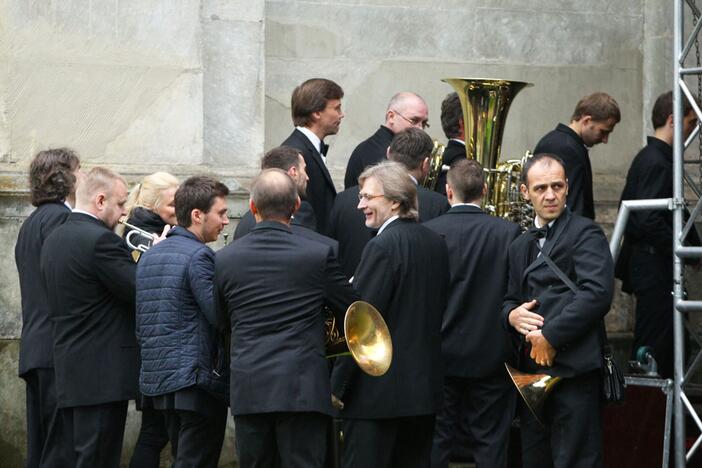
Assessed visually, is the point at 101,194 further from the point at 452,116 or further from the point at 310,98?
the point at 452,116

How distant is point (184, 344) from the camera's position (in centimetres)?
748

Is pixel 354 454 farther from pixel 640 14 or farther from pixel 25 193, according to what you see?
pixel 640 14

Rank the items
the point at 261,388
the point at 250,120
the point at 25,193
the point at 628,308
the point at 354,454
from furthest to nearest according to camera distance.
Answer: the point at 628,308
the point at 250,120
the point at 25,193
the point at 354,454
the point at 261,388

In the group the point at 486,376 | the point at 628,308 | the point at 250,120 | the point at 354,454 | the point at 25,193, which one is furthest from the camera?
the point at 628,308

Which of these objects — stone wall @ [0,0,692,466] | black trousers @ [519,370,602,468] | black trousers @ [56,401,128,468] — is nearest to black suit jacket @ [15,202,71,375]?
black trousers @ [56,401,128,468]

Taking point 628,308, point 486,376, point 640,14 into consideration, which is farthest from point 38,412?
Result: point 640,14

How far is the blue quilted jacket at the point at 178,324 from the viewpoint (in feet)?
24.4

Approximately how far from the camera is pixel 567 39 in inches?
455

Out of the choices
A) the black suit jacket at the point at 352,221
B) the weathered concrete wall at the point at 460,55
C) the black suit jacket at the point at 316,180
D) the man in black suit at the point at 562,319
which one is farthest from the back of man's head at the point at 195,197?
the weathered concrete wall at the point at 460,55

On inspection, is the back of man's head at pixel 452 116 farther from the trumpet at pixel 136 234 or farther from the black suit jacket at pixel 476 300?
the trumpet at pixel 136 234

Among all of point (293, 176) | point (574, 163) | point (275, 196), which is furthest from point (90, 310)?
point (574, 163)

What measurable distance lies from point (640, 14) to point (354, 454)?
18.3 feet

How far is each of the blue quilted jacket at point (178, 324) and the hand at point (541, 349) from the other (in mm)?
1503

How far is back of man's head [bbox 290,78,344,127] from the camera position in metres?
9.02
